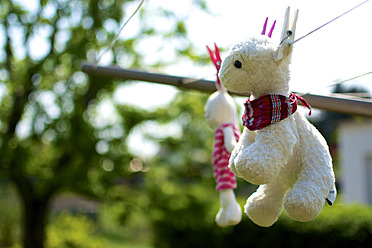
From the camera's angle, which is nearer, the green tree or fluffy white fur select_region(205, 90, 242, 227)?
fluffy white fur select_region(205, 90, 242, 227)

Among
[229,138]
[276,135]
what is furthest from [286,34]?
[229,138]

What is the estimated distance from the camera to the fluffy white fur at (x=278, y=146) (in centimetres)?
91

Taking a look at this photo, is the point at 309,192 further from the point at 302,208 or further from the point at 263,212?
the point at 263,212

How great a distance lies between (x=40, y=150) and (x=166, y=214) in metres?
1.81

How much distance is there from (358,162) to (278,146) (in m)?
8.10

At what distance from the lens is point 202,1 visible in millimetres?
5672

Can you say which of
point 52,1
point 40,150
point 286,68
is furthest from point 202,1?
point 286,68

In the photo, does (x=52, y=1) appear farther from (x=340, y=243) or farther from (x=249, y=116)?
(x=249, y=116)

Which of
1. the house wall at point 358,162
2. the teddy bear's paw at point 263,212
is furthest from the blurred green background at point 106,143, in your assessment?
the teddy bear's paw at point 263,212

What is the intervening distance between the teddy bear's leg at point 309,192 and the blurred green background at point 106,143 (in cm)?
400

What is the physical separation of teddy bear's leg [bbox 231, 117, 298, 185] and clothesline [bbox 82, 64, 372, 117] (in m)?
0.60

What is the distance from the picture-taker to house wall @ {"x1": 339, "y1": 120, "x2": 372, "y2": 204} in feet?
27.1

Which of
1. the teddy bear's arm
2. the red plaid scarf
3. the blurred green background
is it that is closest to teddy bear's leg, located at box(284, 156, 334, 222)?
the red plaid scarf

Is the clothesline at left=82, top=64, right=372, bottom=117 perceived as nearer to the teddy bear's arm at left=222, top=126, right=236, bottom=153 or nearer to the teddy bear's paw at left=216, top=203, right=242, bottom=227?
the teddy bear's arm at left=222, top=126, right=236, bottom=153
